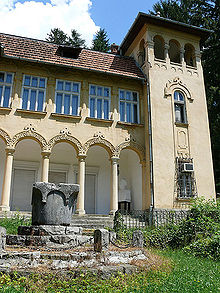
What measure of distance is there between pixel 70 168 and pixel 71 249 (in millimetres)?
10219

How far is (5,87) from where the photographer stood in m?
14.6

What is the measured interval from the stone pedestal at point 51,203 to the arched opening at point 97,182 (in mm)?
8810

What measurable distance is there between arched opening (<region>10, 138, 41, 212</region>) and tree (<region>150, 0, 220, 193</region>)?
1277cm

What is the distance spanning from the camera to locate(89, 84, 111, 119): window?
51.4 ft

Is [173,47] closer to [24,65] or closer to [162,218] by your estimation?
[24,65]

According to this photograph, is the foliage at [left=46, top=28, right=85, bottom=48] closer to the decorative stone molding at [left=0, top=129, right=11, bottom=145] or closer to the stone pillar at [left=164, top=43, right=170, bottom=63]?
the stone pillar at [left=164, top=43, right=170, bottom=63]

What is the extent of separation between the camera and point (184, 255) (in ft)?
29.8

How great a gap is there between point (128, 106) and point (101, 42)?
1569 cm

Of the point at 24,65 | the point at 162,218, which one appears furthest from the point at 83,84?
the point at 162,218

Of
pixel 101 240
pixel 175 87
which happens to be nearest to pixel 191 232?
pixel 101 240

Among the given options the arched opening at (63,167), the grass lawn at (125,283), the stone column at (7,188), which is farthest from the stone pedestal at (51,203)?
the arched opening at (63,167)

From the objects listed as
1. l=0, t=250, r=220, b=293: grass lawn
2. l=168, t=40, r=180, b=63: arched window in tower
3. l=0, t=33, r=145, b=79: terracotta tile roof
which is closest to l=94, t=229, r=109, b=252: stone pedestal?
l=0, t=250, r=220, b=293: grass lawn

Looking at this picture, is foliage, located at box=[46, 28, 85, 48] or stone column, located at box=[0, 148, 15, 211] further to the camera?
foliage, located at box=[46, 28, 85, 48]

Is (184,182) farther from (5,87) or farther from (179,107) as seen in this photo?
(5,87)
